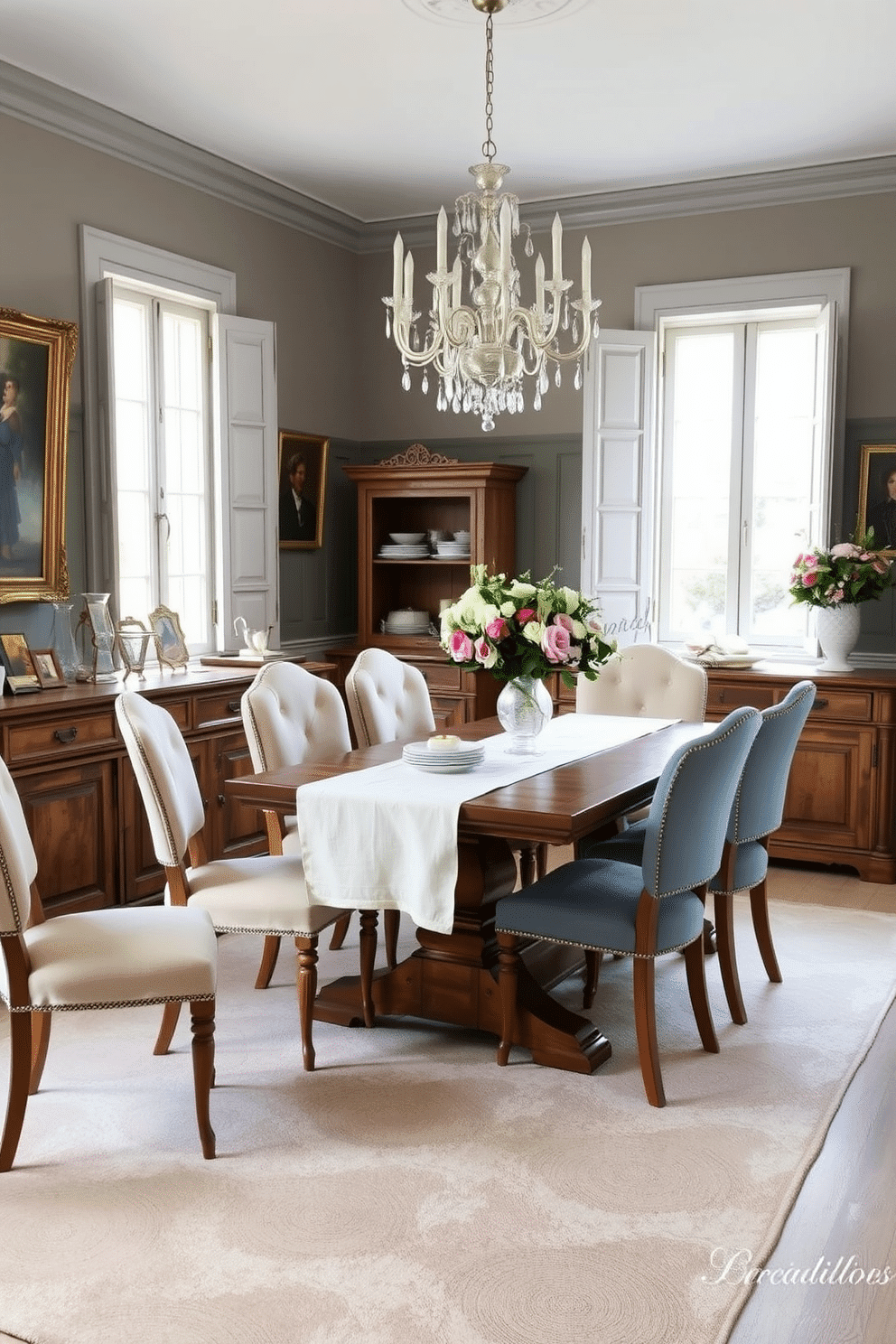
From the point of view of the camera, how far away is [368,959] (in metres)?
3.63

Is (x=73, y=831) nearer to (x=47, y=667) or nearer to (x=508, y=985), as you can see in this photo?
(x=47, y=667)

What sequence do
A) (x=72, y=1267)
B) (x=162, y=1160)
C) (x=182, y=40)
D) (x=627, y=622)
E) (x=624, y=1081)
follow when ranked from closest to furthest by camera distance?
(x=72, y=1267) < (x=162, y=1160) < (x=624, y=1081) < (x=182, y=40) < (x=627, y=622)

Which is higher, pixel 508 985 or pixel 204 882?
pixel 204 882

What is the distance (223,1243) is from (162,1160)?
42 centimetres

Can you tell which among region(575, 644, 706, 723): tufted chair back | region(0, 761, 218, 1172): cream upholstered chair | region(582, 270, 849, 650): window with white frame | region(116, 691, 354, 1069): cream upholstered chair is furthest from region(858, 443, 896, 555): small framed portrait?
region(0, 761, 218, 1172): cream upholstered chair

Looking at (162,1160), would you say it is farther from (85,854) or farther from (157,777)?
(85,854)

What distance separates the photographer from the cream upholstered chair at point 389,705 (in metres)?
4.40

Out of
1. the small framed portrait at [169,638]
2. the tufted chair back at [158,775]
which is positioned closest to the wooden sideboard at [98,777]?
the small framed portrait at [169,638]

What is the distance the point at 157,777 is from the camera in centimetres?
336

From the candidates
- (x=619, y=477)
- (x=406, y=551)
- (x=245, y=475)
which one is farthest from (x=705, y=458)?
(x=245, y=475)

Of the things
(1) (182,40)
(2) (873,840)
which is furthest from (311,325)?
(2) (873,840)

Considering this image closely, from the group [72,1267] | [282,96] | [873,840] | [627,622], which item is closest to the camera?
[72,1267]

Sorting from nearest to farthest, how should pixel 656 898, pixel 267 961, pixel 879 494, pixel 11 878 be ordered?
pixel 11 878 < pixel 656 898 < pixel 267 961 < pixel 879 494

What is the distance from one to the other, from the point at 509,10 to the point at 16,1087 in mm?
3602
